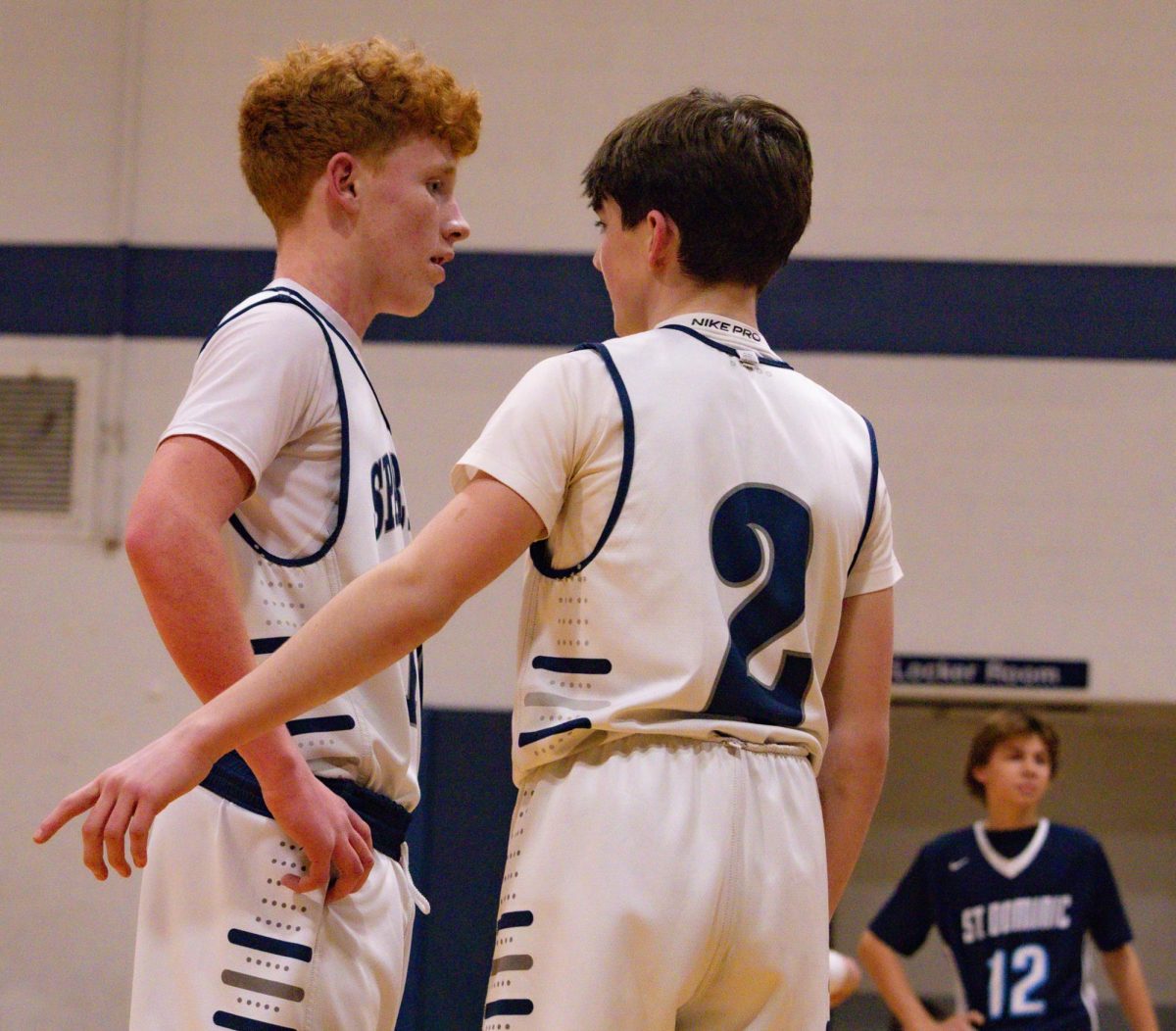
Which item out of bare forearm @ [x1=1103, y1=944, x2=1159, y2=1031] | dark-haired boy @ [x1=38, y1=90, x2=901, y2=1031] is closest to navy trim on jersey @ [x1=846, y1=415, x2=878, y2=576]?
dark-haired boy @ [x1=38, y1=90, x2=901, y2=1031]

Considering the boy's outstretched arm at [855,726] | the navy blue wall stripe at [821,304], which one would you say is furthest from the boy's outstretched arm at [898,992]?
the boy's outstretched arm at [855,726]

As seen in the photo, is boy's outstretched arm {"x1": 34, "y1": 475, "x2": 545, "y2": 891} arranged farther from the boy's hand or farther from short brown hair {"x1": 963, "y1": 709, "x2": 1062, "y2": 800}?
short brown hair {"x1": 963, "y1": 709, "x2": 1062, "y2": 800}

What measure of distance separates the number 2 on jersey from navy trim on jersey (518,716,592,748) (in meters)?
0.14

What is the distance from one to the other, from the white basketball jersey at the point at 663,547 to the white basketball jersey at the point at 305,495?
38cm

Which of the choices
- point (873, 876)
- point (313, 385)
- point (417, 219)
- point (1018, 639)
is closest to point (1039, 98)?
point (1018, 639)

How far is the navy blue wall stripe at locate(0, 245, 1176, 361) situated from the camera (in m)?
5.54

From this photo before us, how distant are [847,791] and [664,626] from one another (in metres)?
0.40

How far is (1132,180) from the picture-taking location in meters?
5.54

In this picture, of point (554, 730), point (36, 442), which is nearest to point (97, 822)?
point (554, 730)

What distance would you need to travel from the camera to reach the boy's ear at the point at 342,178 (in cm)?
223

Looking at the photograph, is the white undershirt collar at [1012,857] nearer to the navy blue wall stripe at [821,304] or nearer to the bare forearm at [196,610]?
the navy blue wall stripe at [821,304]

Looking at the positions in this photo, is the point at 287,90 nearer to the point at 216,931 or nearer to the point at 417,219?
the point at 417,219

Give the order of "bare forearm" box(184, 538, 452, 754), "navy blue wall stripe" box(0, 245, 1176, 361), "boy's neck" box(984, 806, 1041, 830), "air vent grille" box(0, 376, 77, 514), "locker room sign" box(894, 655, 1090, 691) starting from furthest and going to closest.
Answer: "air vent grille" box(0, 376, 77, 514)
"navy blue wall stripe" box(0, 245, 1176, 361)
"locker room sign" box(894, 655, 1090, 691)
"boy's neck" box(984, 806, 1041, 830)
"bare forearm" box(184, 538, 452, 754)

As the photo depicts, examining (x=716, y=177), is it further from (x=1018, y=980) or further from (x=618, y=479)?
(x=1018, y=980)
